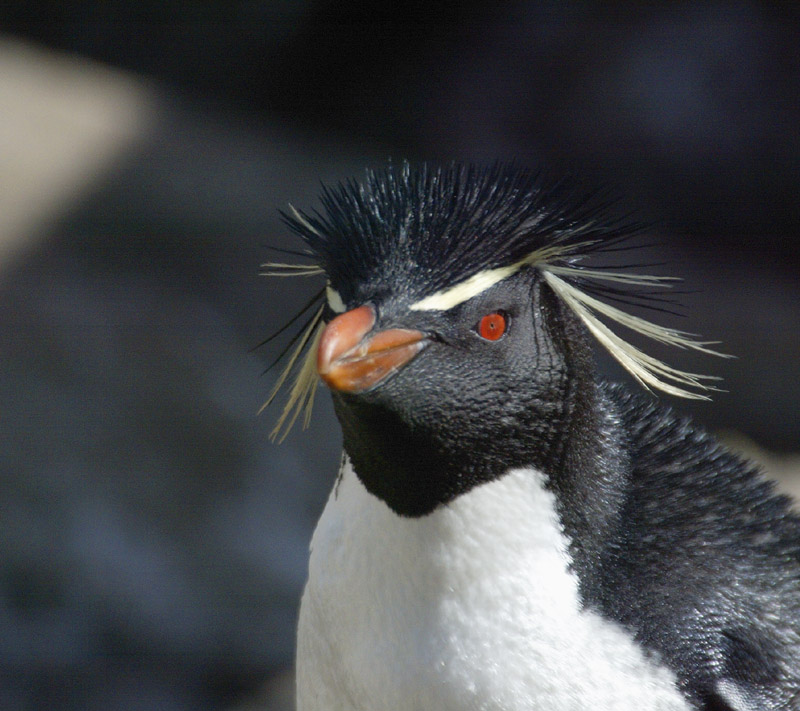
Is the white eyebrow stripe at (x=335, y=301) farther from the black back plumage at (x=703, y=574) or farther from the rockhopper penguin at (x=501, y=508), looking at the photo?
the black back plumage at (x=703, y=574)

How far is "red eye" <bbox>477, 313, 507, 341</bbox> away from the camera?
6.28ft

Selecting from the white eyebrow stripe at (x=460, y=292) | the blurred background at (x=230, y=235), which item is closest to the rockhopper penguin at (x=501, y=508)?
the white eyebrow stripe at (x=460, y=292)

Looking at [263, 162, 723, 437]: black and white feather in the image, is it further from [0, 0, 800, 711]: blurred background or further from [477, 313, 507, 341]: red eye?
[0, 0, 800, 711]: blurred background

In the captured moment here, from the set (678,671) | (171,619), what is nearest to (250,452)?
Answer: (171,619)

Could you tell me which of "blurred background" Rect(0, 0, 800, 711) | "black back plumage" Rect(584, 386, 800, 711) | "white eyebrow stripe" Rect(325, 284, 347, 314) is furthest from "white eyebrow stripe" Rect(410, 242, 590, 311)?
"blurred background" Rect(0, 0, 800, 711)

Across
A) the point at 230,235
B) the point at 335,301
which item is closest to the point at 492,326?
the point at 335,301

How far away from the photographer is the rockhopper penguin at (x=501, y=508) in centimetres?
189

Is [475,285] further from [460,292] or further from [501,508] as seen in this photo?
[501,508]

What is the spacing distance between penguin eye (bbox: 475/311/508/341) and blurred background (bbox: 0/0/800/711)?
4.03 ft

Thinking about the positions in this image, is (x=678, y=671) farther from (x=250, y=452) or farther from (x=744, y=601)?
(x=250, y=452)

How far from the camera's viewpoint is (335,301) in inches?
77.0

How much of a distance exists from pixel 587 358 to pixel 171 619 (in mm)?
2695

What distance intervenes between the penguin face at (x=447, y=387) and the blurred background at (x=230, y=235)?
1.17 m

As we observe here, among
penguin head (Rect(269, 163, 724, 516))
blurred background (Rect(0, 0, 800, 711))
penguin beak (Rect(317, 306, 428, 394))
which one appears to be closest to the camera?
penguin beak (Rect(317, 306, 428, 394))
